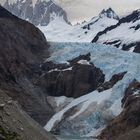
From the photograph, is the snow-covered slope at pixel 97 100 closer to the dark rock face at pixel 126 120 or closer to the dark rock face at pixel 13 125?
the dark rock face at pixel 126 120

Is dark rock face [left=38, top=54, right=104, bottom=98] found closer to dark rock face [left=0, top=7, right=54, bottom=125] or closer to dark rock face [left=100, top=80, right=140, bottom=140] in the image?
dark rock face [left=0, top=7, right=54, bottom=125]

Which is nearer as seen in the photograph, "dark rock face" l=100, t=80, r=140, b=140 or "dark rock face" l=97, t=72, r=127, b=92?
"dark rock face" l=100, t=80, r=140, b=140

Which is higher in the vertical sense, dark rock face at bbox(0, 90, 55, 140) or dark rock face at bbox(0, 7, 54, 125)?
dark rock face at bbox(0, 90, 55, 140)

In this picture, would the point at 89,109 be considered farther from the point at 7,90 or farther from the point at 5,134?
the point at 5,134

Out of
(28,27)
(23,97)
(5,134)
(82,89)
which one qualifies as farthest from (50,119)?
(5,134)

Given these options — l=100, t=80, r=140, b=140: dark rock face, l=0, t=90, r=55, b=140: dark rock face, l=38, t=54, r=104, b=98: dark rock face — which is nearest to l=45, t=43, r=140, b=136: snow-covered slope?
l=38, t=54, r=104, b=98: dark rock face

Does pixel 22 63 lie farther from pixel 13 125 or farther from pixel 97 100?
pixel 13 125
